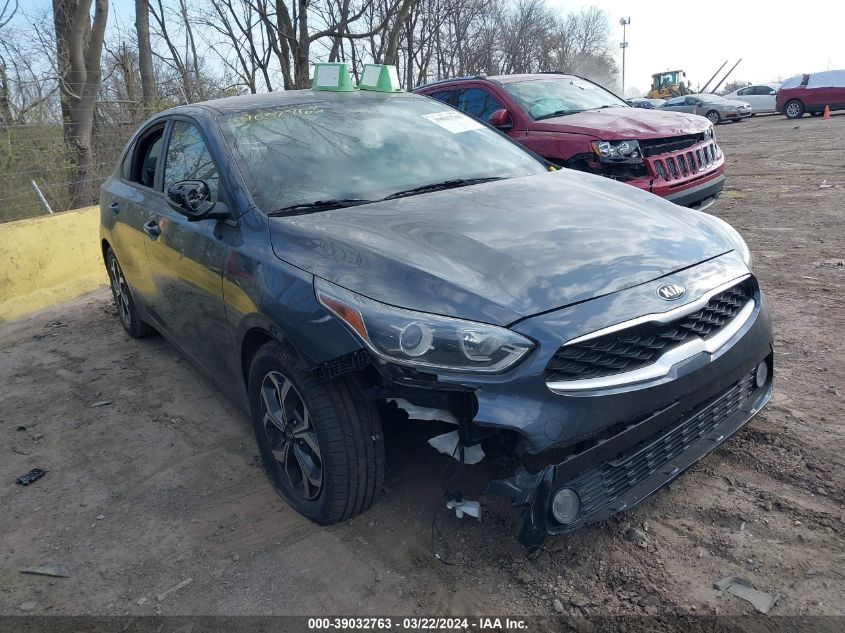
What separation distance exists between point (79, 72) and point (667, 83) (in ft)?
153

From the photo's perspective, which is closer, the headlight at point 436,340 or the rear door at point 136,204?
the headlight at point 436,340

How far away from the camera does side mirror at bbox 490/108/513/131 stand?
7.51 m

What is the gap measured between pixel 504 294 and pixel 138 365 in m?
3.61

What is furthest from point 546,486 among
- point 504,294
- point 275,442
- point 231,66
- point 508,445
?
point 231,66

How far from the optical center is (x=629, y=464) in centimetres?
248

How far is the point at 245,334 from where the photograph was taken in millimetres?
3090

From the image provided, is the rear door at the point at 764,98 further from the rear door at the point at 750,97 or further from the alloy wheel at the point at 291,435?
the alloy wheel at the point at 291,435

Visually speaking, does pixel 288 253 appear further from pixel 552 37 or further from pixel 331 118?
pixel 552 37

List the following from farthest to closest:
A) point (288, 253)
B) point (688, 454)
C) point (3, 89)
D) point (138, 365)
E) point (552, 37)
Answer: point (552, 37)
point (3, 89)
point (138, 365)
point (288, 253)
point (688, 454)

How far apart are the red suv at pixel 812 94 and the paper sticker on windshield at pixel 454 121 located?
26038 millimetres

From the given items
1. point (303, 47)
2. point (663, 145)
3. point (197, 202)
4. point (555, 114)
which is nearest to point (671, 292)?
point (197, 202)

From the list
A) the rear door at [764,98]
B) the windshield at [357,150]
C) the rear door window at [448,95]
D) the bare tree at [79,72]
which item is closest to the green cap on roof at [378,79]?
the windshield at [357,150]

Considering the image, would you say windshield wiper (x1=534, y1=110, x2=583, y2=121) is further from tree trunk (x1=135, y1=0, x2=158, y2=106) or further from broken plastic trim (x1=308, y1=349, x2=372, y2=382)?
tree trunk (x1=135, y1=0, x2=158, y2=106)

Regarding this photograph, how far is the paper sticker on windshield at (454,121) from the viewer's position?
161 inches
